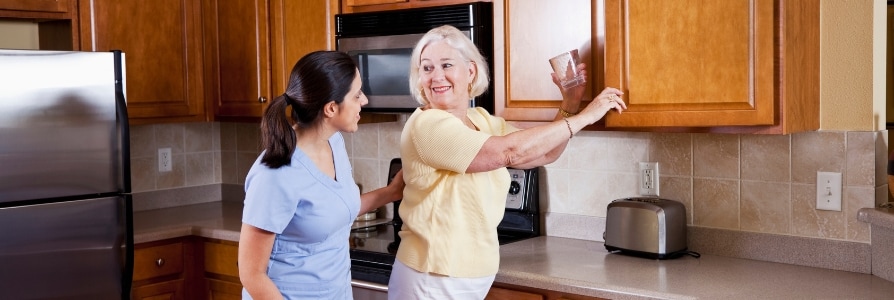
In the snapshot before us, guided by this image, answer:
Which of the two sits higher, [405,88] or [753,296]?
[405,88]


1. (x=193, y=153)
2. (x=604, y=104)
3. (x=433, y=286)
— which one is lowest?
(x=433, y=286)

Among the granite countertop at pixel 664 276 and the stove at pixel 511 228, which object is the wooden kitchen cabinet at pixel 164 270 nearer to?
the stove at pixel 511 228

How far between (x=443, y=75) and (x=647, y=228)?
2.62 feet

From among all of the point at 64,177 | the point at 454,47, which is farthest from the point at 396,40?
the point at 64,177

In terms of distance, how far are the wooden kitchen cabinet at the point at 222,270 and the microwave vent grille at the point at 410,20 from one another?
866 mm

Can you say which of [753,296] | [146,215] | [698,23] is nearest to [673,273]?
[753,296]

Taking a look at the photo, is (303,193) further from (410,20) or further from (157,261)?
(157,261)

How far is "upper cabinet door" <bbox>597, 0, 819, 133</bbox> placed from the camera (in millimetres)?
2365

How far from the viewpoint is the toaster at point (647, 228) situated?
9.09 ft

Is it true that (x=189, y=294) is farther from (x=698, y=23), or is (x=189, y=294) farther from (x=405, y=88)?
(x=698, y=23)

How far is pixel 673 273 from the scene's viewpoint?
2.61 meters

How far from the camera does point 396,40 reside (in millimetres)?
3102

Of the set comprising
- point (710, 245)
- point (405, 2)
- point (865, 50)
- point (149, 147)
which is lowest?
point (710, 245)

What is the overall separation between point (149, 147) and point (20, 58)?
1179mm
